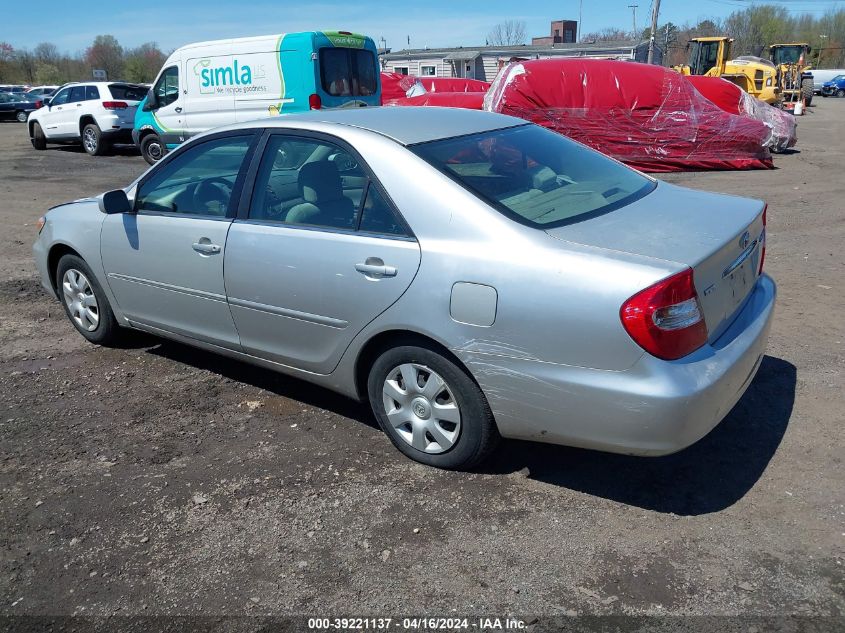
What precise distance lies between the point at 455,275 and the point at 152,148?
1429 cm

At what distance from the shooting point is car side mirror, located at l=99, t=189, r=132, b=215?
14.4 ft

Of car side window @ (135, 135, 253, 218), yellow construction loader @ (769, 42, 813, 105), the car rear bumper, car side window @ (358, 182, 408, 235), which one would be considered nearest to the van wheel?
car side window @ (135, 135, 253, 218)

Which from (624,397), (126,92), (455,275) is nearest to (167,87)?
(126,92)

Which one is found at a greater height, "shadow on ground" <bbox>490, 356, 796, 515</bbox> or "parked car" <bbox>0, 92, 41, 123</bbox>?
"parked car" <bbox>0, 92, 41, 123</bbox>

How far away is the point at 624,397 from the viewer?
2779mm

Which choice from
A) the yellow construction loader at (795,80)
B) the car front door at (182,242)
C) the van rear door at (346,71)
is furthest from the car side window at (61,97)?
the yellow construction loader at (795,80)

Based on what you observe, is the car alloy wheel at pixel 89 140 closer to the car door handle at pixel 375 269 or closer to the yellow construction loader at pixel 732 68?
the car door handle at pixel 375 269

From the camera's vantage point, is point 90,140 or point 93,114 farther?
point 90,140

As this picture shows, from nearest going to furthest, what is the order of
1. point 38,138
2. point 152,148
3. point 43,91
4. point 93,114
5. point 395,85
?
1. point 152,148
2. point 93,114
3. point 38,138
4. point 395,85
5. point 43,91

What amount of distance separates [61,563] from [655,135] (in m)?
12.9

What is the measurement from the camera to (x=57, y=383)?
15.2ft

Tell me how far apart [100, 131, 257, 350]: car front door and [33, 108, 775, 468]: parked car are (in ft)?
0.04

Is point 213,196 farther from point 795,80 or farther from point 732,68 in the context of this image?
point 795,80

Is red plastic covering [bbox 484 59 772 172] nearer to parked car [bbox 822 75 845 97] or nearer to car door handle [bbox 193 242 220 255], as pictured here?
car door handle [bbox 193 242 220 255]
